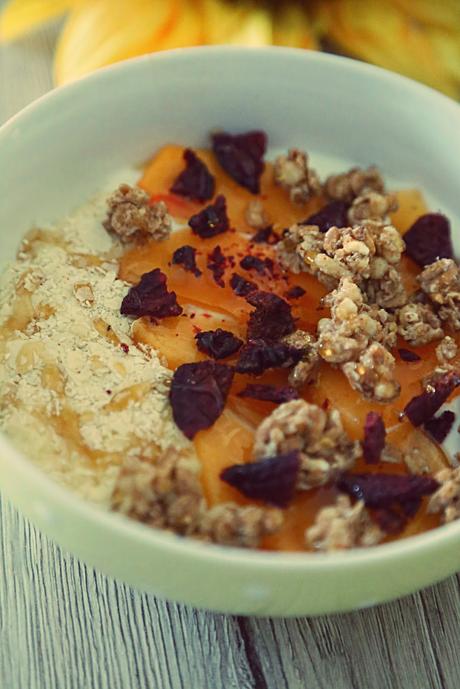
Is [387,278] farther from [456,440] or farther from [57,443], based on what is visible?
[57,443]

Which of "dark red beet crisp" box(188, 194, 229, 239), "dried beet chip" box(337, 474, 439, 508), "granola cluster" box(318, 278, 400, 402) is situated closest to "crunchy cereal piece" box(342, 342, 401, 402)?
"granola cluster" box(318, 278, 400, 402)

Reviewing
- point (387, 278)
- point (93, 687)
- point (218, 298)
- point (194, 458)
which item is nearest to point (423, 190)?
point (387, 278)

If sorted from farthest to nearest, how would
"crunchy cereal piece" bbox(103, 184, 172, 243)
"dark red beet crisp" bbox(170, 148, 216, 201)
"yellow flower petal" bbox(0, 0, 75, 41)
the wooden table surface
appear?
"yellow flower petal" bbox(0, 0, 75, 41), "dark red beet crisp" bbox(170, 148, 216, 201), "crunchy cereal piece" bbox(103, 184, 172, 243), the wooden table surface

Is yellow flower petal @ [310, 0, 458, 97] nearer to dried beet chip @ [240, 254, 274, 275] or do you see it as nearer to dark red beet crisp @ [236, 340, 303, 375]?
dried beet chip @ [240, 254, 274, 275]

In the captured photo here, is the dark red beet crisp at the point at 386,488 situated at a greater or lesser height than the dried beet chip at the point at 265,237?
lesser

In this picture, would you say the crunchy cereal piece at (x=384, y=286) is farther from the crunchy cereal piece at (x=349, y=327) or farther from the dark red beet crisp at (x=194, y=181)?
the dark red beet crisp at (x=194, y=181)

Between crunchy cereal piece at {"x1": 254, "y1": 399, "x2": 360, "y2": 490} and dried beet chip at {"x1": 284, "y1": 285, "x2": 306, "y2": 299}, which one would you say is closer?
crunchy cereal piece at {"x1": 254, "y1": 399, "x2": 360, "y2": 490}

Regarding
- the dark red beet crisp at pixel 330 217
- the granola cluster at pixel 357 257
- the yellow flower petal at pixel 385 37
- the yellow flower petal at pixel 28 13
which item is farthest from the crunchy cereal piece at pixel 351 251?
the yellow flower petal at pixel 28 13
